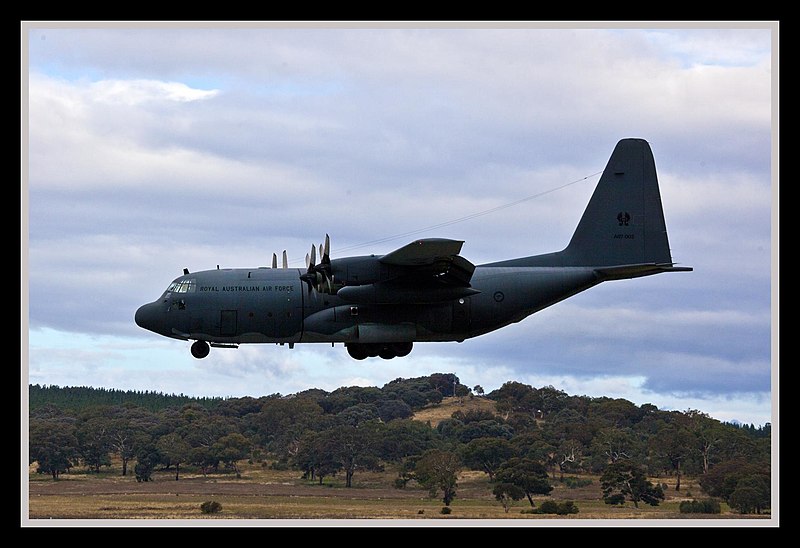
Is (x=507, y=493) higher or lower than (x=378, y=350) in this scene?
lower

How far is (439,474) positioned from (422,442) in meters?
6.56

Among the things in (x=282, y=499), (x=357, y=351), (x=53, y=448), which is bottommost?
(x=282, y=499)

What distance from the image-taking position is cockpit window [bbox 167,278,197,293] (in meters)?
37.0

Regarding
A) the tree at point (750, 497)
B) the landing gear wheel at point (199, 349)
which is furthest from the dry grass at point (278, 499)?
the landing gear wheel at point (199, 349)

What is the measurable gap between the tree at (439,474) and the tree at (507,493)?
6.54 ft

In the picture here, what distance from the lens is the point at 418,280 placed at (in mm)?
35438

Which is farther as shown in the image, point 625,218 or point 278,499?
point 278,499

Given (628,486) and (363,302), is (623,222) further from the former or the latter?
(628,486)

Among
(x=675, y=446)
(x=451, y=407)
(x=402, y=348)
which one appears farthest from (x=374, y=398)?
(x=402, y=348)

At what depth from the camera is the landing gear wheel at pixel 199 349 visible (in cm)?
3709

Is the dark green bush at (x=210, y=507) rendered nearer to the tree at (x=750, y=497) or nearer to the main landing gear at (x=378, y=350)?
the main landing gear at (x=378, y=350)

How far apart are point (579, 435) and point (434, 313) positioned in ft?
112

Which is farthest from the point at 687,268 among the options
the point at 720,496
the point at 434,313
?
the point at 720,496
